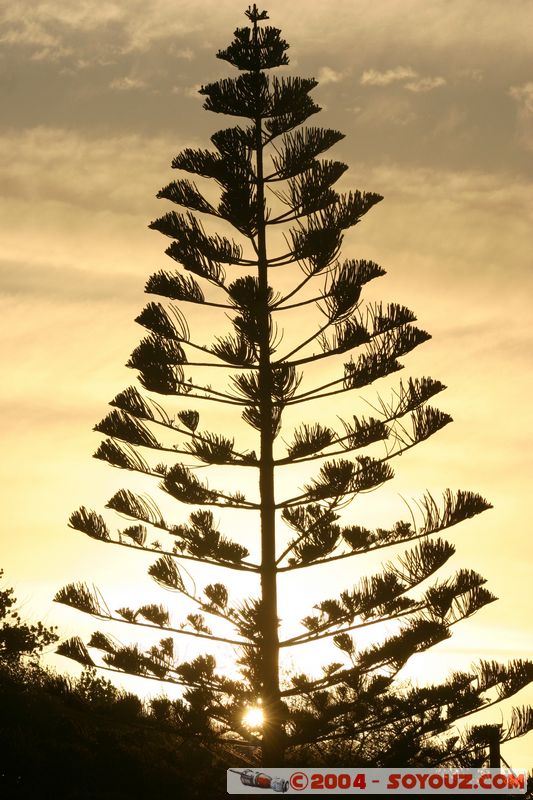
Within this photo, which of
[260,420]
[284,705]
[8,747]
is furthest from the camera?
[8,747]

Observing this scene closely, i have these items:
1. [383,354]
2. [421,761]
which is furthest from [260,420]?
[421,761]

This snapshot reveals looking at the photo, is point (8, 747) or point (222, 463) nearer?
point (222, 463)

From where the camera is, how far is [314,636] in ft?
40.1

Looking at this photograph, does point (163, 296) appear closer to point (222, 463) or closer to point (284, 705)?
point (222, 463)

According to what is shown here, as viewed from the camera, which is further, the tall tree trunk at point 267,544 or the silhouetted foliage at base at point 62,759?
the silhouetted foliage at base at point 62,759

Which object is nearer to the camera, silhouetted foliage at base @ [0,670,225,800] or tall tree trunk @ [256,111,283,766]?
tall tree trunk @ [256,111,283,766]

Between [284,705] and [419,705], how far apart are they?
5.29 feet

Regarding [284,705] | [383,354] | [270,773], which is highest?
[383,354]

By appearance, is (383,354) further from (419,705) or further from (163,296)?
(419,705)

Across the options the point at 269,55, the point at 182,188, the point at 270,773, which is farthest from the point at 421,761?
the point at 269,55

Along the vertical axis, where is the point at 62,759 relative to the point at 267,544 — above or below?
below

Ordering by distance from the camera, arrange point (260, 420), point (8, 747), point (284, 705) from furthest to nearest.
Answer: point (8, 747)
point (260, 420)
point (284, 705)

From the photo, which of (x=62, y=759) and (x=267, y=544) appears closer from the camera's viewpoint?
(x=267, y=544)

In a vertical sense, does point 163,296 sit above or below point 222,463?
above
